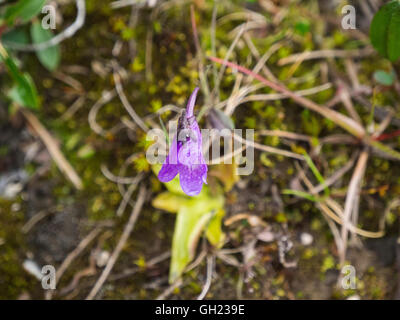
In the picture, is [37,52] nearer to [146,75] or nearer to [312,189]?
[146,75]

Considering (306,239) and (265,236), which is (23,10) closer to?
(265,236)

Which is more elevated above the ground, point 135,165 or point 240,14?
point 240,14

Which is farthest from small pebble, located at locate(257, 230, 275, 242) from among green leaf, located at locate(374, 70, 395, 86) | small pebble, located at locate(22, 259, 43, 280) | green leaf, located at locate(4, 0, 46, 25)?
green leaf, located at locate(4, 0, 46, 25)

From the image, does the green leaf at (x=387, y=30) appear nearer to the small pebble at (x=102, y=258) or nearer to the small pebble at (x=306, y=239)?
the small pebble at (x=306, y=239)

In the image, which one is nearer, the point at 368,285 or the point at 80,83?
the point at 368,285

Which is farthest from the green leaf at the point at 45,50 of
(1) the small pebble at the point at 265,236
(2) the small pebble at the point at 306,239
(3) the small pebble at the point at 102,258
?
(2) the small pebble at the point at 306,239

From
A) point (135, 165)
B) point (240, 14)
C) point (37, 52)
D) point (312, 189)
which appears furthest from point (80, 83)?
point (312, 189)
